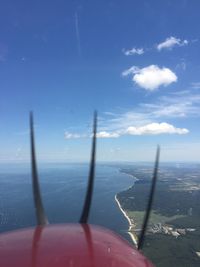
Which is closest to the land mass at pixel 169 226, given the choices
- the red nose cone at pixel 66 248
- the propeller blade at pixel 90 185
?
the propeller blade at pixel 90 185

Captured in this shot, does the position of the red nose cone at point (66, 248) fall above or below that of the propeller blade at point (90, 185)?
below

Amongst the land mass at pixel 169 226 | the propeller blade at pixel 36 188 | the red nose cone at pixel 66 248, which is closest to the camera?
the red nose cone at pixel 66 248

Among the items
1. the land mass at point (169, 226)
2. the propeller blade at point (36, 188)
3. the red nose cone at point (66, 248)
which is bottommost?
the land mass at point (169, 226)

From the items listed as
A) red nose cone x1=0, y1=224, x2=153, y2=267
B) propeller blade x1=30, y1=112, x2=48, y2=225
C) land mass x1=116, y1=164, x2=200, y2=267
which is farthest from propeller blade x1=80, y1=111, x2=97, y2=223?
land mass x1=116, y1=164, x2=200, y2=267

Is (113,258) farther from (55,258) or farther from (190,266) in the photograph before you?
(190,266)

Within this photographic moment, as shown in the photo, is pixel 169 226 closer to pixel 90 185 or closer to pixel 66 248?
pixel 90 185

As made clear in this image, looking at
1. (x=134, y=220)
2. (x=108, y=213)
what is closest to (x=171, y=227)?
(x=134, y=220)

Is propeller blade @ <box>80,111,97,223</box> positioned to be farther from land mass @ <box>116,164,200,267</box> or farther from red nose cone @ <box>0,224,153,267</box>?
land mass @ <box>116,164,200,267</box>

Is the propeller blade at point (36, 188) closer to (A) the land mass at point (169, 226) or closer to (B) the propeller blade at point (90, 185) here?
(B) the propeller blade at point (90, 185)
